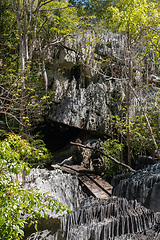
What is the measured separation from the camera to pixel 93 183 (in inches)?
196

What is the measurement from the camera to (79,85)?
9.75 meters

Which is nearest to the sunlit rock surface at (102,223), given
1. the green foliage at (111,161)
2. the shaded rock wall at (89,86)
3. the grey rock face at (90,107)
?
the green foliage at (111,161)

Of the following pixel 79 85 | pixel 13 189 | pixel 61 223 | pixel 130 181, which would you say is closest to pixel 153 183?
pixel 130 181

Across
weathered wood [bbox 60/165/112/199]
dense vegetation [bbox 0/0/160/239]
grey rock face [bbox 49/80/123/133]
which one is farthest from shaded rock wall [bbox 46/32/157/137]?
weathered wood [bbox 60/165/112/199]

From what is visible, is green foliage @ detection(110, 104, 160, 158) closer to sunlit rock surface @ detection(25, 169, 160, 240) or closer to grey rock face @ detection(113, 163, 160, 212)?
grey rock face @ detection(113, 163, 160, 212)

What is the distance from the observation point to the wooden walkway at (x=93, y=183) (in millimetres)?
4348

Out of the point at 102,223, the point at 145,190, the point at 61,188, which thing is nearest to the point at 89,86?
the point at 61,188

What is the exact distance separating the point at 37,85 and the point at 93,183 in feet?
13.9

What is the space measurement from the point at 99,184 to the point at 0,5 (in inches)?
311

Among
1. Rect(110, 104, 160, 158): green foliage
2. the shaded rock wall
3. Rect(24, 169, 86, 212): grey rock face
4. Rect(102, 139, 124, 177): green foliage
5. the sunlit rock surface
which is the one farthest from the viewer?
the shaded rock wall

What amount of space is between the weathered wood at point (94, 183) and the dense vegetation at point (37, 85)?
128cm

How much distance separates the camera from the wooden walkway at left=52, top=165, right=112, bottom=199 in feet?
14.3

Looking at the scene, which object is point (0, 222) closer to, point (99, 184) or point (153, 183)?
point (153, 183)

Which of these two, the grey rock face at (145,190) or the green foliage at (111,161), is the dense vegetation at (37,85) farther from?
the grey rock face at (145,190)
